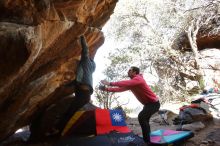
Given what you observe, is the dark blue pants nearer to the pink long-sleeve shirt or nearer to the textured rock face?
the pink long-sleeve shirt

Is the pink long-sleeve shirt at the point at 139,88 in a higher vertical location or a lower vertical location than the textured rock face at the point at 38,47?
lower

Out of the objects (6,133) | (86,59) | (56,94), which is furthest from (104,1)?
(6,133)

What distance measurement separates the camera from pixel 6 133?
841cm

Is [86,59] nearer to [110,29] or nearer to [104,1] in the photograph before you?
[104,1]

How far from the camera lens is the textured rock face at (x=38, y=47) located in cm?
511

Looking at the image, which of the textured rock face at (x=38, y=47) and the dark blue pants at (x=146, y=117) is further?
the dark blue pants at (x=146, y=117)

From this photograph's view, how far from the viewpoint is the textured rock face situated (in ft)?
16.8

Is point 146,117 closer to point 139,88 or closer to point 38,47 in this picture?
point 139,88

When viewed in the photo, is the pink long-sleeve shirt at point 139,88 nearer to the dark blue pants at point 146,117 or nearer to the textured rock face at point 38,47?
the dark blue pants at point 146,117

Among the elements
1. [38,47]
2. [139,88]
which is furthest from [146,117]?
[38,47]

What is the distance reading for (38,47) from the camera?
571 cm

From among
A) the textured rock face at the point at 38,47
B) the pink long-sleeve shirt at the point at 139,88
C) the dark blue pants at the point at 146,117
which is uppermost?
the textured rock face at the point at 38,47

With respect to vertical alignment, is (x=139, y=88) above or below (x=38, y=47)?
below

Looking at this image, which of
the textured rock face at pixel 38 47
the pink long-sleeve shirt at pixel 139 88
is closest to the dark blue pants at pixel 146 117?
the pink long-sleeve shirt at pixel 139 88
